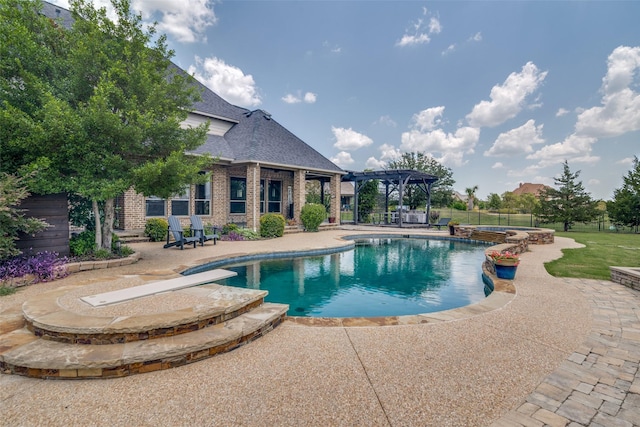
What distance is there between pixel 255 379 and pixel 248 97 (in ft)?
92.1

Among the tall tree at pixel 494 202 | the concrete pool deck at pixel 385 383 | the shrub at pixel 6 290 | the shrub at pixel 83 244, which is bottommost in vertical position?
the concrete pool deck at pixel 385 383

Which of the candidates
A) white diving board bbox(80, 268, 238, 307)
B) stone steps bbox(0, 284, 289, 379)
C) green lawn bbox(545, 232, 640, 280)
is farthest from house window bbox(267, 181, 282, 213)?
stone steps bbox(0, 284, 289, 379)

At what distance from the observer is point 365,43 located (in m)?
18.6

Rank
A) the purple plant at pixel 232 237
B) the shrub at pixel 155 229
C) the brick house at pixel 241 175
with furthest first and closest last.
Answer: the brick house at pixel 241 175 → the purple plant at pixel 232 237 → the shrub at pixel 155 229

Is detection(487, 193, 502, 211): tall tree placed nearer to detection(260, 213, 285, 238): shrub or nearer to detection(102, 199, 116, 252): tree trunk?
detection(260, 213, 285, 238): shrub

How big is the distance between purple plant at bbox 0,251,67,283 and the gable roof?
289 inches

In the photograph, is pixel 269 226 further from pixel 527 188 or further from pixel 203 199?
pixel 527 188

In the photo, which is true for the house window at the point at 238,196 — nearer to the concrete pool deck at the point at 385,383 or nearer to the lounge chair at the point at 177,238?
the lounge chair at the point at 177,238

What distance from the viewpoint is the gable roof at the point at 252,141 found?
13.5m

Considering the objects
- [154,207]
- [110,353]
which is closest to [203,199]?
[154,207]

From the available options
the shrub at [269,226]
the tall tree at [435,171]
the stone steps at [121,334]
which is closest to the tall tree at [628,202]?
the tall tree at [435,171]

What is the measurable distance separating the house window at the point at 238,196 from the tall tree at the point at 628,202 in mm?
22503

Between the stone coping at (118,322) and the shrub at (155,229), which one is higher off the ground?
the shrub at (155,229)

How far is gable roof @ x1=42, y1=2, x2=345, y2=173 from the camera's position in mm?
13531
